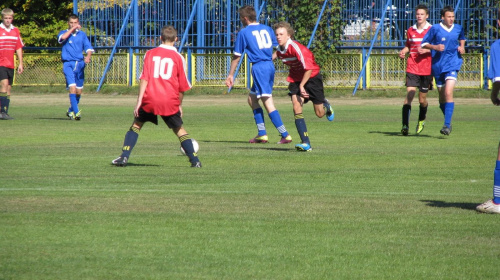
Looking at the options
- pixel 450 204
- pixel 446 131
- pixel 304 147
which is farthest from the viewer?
pixel 446 131

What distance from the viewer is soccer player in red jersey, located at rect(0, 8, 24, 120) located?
19.5m

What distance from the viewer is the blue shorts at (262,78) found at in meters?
14.4

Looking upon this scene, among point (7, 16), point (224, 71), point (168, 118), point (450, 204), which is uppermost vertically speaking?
point (7, 16)

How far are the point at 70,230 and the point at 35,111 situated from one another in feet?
54.7

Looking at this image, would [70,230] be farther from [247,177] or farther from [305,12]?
[305,12]

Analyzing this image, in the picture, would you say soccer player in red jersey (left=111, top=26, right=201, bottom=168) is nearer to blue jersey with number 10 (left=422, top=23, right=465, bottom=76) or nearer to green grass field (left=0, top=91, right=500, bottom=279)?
green grass field (left=0, top=91, right=500, bottom=279)

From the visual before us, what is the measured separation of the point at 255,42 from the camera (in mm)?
14500

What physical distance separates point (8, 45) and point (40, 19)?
27.0 m

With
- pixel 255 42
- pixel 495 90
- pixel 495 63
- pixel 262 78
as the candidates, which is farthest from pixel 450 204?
pixel 255 42

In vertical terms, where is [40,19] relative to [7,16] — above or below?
above

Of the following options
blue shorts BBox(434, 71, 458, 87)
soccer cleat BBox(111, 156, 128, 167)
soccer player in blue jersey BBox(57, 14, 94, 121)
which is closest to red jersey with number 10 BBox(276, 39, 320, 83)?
blue shorts BBox(434, 71, 458, 87)

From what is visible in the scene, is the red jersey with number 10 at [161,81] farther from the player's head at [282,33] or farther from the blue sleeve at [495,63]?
the blue sleeve at [495,63]

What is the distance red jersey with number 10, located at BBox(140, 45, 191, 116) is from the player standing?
281cm

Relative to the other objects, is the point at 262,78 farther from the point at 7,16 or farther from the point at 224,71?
the point at 224,71
